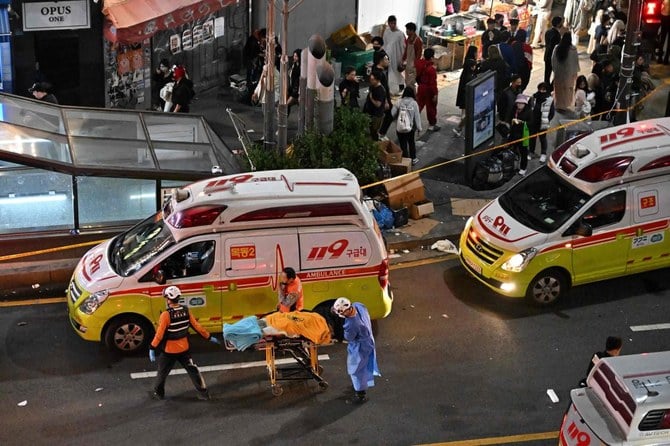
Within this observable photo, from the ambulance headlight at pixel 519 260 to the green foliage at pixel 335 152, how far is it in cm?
337

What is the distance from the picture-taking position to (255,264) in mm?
13508

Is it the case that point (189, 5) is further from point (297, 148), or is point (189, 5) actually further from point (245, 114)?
point (297, 148)

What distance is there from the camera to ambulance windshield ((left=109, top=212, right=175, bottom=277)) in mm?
13461

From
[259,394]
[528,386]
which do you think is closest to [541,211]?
[528,386]

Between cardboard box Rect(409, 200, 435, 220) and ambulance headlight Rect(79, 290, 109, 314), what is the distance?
250 inches

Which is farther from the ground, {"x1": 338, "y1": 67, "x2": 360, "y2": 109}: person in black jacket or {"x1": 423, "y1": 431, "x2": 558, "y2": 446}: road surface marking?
{"x1": 338, "y1": 67, "x2": 360, "y2": 109}: person in black jacket

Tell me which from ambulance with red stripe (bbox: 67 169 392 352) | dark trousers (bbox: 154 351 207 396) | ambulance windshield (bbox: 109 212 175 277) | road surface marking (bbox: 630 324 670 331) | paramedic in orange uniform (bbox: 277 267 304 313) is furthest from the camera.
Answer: road surface marking (bbox: 630 324 670 331)

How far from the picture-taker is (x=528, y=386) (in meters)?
13.6

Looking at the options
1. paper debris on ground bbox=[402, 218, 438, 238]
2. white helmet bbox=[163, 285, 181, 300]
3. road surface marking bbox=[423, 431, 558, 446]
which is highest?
white helmet bbox=[163, 285, 181, 300]

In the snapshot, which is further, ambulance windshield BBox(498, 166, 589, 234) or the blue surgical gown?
ambulance windshield BBox(498, 166, 589, 234)

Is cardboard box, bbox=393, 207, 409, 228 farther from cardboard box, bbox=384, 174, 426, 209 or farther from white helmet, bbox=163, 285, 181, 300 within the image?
white helmet, bbox=163, 285, 181, 300

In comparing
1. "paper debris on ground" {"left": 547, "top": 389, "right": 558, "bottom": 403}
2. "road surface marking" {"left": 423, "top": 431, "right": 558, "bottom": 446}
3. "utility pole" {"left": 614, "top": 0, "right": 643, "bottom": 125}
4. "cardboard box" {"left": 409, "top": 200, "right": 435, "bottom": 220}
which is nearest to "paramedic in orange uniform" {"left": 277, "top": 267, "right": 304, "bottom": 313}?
"road surface marking" {"left": 423, "top": 431, "right": 558, "bottom": 446}

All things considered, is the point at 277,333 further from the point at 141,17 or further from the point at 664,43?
the point at 664,43

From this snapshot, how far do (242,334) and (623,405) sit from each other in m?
4.43
